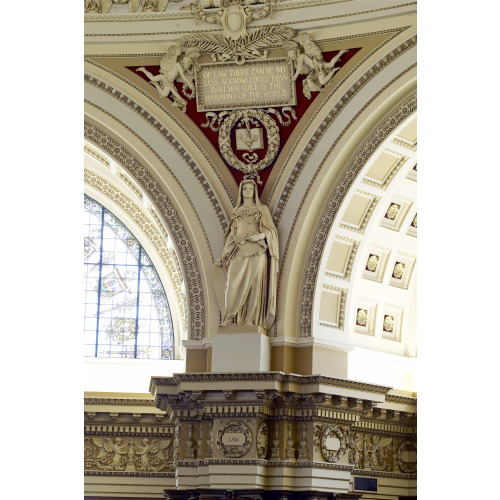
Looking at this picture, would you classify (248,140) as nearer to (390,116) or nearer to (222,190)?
(222,190)

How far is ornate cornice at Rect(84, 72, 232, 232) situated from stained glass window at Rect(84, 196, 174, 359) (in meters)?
5.42

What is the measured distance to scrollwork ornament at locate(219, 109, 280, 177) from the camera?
1502 centimetres

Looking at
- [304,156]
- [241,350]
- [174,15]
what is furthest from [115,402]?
[174,15]

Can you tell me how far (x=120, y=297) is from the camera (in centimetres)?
2058

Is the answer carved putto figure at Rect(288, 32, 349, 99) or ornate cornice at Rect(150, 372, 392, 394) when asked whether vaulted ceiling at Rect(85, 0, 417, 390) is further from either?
ornate cornice at Rect(150, 372, 392, 394)

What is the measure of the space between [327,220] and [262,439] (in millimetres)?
3423

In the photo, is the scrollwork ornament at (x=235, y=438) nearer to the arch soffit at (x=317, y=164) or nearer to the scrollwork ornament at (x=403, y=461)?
the arch soffit at (x=317, y=164)

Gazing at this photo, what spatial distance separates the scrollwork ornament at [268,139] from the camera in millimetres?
15016

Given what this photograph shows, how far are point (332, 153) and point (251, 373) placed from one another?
3600 mm

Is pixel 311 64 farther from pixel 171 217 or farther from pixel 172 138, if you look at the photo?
pixel 171 217

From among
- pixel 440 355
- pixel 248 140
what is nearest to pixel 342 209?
pixel 248 140

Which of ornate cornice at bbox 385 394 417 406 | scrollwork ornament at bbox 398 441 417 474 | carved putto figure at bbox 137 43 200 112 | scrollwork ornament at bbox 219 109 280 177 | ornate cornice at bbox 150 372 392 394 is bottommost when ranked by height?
scrollwork ornament at bbox 398 441 417 474

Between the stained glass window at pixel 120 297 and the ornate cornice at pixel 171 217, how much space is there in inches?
203

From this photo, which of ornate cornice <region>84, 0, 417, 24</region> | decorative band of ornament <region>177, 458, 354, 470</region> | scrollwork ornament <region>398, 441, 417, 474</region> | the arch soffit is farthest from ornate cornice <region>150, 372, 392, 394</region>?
ornate cornice <region>84, 0, 417, 24</region>
